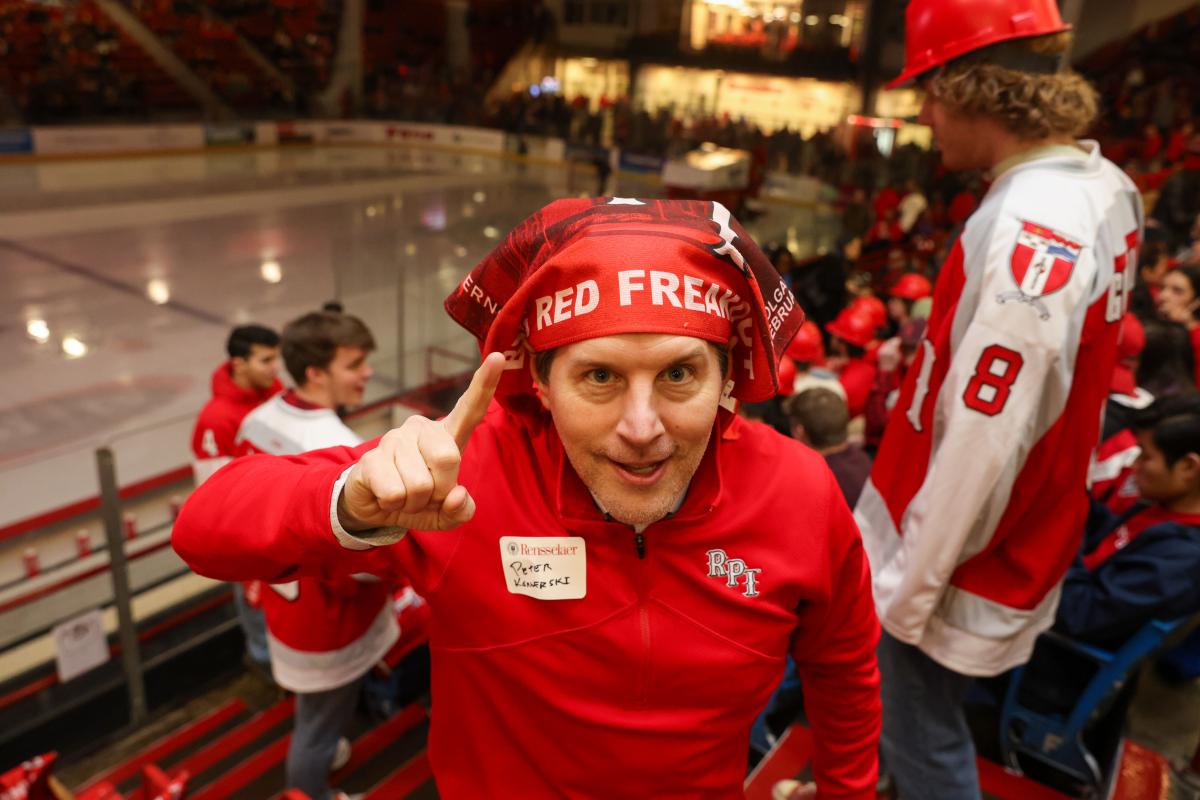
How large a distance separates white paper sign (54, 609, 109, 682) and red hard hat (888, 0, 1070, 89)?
11.4 ft

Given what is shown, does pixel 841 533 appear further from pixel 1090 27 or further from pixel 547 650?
pixel 1090 27

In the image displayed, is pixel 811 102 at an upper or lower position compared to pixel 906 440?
upper

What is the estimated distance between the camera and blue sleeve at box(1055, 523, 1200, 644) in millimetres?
2184

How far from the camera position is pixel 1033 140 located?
5.75ft

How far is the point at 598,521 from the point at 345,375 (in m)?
1.93

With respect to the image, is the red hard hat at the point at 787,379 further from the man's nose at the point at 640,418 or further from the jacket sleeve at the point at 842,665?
the man's nose at the point at 640,418

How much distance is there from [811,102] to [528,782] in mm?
20723

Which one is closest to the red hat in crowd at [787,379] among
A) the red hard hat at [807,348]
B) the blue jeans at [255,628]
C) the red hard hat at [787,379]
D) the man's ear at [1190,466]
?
the red hard hat at [787,379]

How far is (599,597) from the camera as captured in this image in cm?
120

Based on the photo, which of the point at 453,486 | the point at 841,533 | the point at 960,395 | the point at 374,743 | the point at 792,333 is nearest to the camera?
the point at 453,486

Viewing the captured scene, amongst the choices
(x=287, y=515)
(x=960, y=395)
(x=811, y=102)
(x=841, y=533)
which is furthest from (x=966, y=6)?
(x=811, y=102)

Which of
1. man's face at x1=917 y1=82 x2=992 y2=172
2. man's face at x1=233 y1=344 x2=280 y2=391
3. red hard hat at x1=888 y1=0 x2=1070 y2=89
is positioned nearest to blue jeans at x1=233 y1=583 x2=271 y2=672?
man's face at x1=233 y1=344 x2=280 y2=391

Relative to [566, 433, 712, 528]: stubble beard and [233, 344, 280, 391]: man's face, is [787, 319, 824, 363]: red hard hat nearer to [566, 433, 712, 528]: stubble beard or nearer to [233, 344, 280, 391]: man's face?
[233, 344, 280, 391]: man's face

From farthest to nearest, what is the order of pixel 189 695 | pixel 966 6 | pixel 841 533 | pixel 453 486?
1. pixel 189 695
2. pixel 966 6
3. pixel 841 533
4. pixel 453 486
